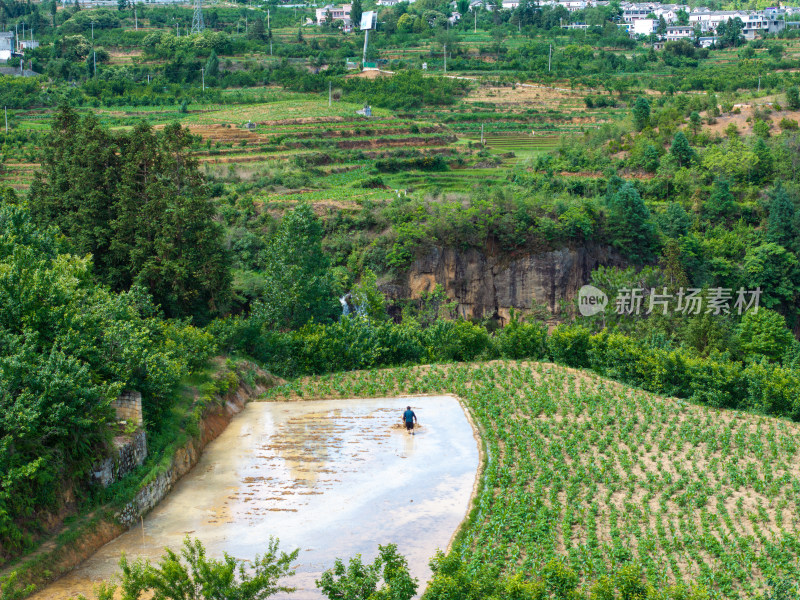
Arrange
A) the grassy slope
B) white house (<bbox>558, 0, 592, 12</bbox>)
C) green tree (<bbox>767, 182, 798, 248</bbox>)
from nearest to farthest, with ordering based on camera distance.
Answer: the grassy slope
green tree (<bbox>767, 182, 798, 248</bbox>)
white house (<bbox>558, 0, 592, 12</bbox>)

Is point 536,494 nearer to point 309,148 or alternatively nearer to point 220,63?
point 309,148

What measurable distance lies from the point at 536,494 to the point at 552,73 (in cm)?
5956

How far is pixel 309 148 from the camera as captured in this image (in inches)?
1982

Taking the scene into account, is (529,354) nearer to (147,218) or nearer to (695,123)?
(147,218)

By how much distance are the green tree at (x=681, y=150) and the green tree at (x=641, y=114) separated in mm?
4576

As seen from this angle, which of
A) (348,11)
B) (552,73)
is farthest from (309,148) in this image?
(348,11)

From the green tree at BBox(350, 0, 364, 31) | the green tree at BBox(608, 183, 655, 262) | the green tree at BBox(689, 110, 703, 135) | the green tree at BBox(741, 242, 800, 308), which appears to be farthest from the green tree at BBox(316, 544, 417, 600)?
the green tree at BBox(350, 0, 364, 31)

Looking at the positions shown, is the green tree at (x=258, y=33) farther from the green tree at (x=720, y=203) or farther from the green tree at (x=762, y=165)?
the green tree at (x=720, y=203)

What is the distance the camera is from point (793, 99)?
51.8 m

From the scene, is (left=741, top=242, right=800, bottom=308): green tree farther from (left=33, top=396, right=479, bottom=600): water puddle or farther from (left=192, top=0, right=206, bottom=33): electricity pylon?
(left=192, top=0, right=206, bottom=33): electricity pylon

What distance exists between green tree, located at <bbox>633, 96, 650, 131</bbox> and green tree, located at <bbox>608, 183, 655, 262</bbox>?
13142 millimetres

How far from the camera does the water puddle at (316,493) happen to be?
13.3 meters

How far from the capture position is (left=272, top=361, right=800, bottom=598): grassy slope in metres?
13.0

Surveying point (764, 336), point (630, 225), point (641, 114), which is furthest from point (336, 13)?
point (764, 336)
